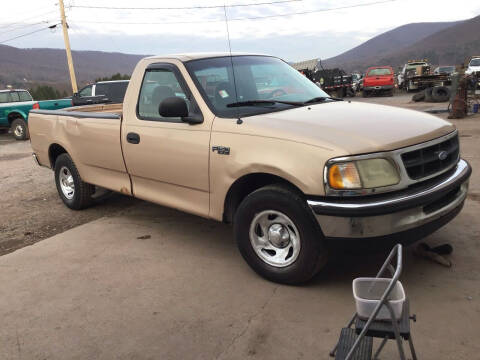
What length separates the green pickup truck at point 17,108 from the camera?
14.8 m

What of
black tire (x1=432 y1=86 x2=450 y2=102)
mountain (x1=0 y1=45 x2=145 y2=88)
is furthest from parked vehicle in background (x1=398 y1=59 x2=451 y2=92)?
mountain (x1=0 y1=45 x2=145 y2=88)

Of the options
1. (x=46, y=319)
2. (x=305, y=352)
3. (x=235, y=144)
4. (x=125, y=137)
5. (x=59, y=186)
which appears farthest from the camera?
(x=59, y=186)

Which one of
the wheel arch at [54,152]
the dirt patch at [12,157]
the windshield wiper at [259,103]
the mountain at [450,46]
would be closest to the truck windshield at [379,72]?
the dirt patch at [12,157]

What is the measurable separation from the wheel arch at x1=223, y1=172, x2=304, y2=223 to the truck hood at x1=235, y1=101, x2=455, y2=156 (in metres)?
0.33

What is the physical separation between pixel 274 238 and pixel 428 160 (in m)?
1.24

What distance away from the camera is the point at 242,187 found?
362 cm

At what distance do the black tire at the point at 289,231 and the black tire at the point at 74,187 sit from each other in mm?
2782

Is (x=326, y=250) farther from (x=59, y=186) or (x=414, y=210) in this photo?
(x=59, y=186)

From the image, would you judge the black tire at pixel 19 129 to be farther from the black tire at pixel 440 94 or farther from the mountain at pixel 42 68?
the mountain at pixel 42 68

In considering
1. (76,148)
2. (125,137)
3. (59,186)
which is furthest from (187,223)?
(59,186)

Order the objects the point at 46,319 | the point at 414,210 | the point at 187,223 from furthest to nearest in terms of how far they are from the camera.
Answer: the point at 187,223 < the point at 46,319 < the point at 414,210

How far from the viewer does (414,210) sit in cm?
300

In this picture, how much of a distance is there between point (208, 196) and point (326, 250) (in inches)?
45.2

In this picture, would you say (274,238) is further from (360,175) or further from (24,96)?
(24,96)
